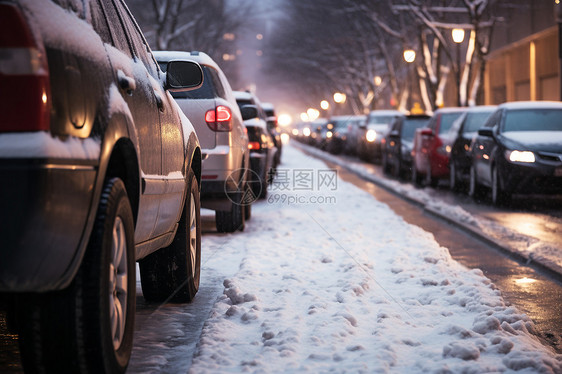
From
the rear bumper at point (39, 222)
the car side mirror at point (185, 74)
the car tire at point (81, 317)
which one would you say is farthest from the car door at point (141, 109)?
the rear bumper at point (39, 222)

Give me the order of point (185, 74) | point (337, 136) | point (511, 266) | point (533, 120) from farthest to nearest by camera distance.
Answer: point (337, 136), point (533, 120), point (511, 266), point (185, 74)

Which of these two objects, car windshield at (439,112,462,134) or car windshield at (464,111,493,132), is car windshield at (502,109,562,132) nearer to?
car windshield at (464,111,493,132)

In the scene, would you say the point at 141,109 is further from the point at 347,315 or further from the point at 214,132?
the point at 214,132

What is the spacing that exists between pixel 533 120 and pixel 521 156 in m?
1.55

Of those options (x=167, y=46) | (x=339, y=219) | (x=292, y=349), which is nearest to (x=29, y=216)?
(x=292, y=349)

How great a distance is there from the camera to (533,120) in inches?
638

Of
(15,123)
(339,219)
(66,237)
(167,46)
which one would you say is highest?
(167,46)

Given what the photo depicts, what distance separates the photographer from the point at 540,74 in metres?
41.9

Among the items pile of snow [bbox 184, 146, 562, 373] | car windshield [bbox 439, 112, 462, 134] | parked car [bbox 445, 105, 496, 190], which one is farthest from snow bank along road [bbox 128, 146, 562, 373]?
car windshield [bbox 439, 112, 462, 134]

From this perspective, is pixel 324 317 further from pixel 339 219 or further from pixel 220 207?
pixel 339 219

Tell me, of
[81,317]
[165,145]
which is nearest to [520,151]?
[165,145]

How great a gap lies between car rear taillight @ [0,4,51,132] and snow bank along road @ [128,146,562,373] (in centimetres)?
190

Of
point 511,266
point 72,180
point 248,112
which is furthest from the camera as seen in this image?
point 248,112

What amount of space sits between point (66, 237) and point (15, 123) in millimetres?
445
